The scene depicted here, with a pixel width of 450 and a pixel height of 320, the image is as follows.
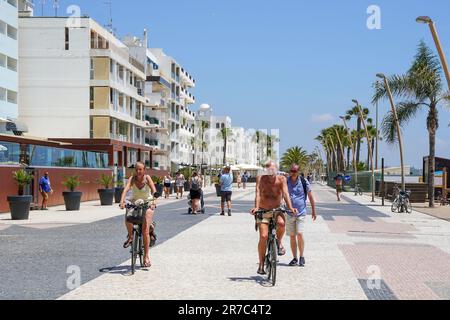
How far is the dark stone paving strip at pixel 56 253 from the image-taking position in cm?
857

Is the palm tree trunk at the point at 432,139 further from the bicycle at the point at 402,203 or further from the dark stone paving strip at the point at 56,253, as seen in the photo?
the dark stone paving strip at the point at 56,253

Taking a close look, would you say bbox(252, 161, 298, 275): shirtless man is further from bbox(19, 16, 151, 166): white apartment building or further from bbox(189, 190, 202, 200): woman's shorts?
bbox(19, 16, 151, 166): white apartment building

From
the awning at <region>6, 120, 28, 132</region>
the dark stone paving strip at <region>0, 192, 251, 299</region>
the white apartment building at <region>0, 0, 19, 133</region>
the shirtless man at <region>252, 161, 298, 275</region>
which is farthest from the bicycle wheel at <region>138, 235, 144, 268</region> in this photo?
the white apartment building at <region>0, 0, 19, 133</region>

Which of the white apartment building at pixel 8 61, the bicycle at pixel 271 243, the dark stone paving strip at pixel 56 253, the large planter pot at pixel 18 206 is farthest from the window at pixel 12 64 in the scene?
the bicycle at pixel 271 243

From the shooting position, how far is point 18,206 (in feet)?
69.7

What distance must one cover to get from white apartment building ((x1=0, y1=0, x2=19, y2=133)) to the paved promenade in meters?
35.7

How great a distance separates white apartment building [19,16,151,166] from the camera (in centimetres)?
5597

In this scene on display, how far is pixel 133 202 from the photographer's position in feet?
33.2

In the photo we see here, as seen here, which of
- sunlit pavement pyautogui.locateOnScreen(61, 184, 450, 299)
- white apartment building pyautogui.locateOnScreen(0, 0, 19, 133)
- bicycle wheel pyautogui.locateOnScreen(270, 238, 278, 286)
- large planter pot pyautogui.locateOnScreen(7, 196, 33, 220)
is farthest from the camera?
white apartment building pyautogui.locateOnScreen(0, 0, 19, 133)

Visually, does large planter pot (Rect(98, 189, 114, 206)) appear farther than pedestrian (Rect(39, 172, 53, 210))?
Yes

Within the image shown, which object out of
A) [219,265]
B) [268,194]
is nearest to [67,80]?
[219,265]

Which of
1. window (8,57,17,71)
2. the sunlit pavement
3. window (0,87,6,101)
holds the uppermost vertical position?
window (8,57,17,71)

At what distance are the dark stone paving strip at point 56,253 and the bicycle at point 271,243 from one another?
247 cm
